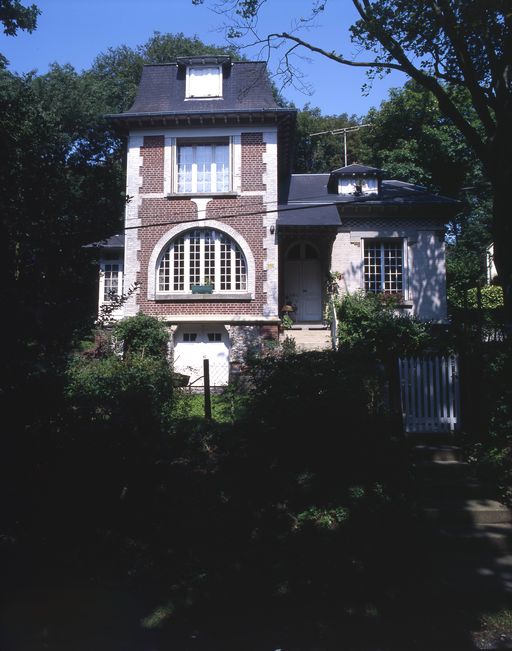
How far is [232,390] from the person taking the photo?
816 centimetres

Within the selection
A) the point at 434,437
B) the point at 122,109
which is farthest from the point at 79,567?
the point at 122,109

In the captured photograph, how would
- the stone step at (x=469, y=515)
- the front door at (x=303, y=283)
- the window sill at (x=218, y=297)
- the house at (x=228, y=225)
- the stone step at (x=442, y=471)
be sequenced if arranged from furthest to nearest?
the front door at (x=303, y=283), the house at (x=228, y=225), the window sill at (x=218, y=297), the stone step at (x=442, y=471), the stone step at (x=469, y=515)

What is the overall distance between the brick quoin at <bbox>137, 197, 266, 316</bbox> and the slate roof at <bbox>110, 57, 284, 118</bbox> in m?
2.88

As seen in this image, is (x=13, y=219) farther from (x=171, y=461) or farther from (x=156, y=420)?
(x=171, y=461)

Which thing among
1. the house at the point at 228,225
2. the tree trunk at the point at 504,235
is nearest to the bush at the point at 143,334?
the house at the point at 228,225

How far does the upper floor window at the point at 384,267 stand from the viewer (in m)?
18.0

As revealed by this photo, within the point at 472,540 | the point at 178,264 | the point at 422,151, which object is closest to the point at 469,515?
the point at 472,540

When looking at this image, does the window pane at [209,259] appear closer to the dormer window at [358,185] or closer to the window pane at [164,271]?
the window pane at [164,271]

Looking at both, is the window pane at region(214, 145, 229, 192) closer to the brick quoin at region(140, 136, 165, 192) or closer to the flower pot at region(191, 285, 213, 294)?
the brick quoin at region(140, 136, 165, 192)

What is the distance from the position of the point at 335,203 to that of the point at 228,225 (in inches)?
134

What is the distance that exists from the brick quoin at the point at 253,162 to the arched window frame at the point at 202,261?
5.05 ft

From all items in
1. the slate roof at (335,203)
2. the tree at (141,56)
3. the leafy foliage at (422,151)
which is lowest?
the slate roof at (335,203)

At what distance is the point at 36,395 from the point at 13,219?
1.69 metres

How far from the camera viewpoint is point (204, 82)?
1814 centimetres
